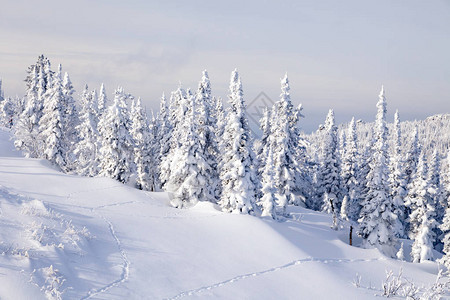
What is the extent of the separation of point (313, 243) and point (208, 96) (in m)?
18.4

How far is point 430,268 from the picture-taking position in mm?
18547

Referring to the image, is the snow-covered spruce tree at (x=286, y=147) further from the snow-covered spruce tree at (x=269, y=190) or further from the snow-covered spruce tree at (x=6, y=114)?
the snow-covered spruce tree at (x=6, y=114)

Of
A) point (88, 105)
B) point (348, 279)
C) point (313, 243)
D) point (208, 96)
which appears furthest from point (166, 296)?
point (88, 105)

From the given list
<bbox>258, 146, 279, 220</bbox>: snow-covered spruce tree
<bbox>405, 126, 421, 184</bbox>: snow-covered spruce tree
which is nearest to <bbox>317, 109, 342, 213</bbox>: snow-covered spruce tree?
<bbox>405, 126, 421, 184</bbox>: snow-covered spruce tree

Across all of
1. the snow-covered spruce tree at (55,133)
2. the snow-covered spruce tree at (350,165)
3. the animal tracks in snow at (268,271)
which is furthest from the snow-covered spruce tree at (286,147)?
the snow-covered spruce tree at (55,133)

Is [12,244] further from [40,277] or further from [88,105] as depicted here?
[88,105]

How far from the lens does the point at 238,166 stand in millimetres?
24062

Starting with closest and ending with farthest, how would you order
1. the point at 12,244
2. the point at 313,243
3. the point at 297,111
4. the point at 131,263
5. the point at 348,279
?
the point at 12,244, the point at 131,263, the point at 348,279, the point at 313,243, the point at 297,111

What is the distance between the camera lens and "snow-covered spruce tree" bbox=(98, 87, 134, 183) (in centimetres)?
3525

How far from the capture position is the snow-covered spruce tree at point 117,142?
35250 millimetres

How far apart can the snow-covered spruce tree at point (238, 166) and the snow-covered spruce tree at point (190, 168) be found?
3653 millimetres

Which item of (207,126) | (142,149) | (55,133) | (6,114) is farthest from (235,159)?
(6,114)

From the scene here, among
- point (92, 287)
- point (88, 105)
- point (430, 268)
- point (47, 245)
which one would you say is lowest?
point (430, 268)

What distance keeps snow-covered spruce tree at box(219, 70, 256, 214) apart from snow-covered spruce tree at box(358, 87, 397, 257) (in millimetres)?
13356
